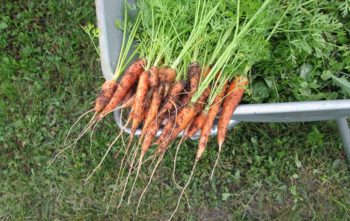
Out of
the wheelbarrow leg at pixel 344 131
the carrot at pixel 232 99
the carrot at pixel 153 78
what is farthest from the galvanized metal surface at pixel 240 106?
the wheelbarrow leg at pixel 344 131

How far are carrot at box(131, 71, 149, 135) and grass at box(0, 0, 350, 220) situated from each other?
2.48 ft

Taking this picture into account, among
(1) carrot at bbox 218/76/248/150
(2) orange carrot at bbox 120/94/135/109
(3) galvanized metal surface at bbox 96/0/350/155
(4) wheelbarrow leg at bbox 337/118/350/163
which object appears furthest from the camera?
(4) wheelbarrow leg at bbox 337/118/350/163

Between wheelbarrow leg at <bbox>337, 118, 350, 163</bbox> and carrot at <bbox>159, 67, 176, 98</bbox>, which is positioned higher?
carrot at <bbox>159, 67, 176, 98</bbox>

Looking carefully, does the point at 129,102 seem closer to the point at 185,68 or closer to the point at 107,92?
the point at 107,92

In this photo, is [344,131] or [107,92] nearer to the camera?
[107,92]

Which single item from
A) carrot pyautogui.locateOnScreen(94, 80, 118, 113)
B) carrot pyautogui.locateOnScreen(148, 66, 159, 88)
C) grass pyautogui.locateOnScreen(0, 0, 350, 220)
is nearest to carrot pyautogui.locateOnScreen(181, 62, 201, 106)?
A: carrot pyautogui.locateOnScreen(148, 66, 159, 88)

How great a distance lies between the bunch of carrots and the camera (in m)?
1.36

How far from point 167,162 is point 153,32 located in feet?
2.97

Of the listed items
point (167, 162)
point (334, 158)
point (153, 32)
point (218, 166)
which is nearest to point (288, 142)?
point (334, 158)

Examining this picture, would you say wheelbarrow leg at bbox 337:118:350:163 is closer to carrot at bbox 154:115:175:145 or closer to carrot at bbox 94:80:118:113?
carrot at bbox 154:115:175:145

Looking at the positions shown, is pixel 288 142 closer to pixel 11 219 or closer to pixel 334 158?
pixel 334 158

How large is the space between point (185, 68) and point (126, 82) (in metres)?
0.21

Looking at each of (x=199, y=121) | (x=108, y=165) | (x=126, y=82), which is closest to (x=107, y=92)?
(x=126, y=82)

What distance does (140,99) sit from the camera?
4.62 ft
